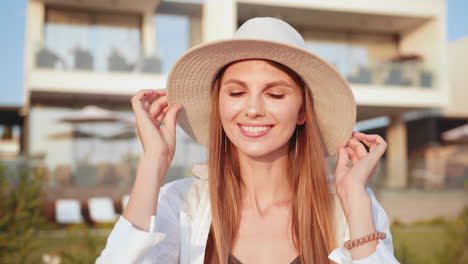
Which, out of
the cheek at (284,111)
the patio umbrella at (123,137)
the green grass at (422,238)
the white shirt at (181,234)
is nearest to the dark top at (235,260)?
the white shirt at (181,234)

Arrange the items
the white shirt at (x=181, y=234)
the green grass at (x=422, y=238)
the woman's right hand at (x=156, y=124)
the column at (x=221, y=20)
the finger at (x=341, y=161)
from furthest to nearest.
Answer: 1. the column at (x=221, y=20)
2. the green grass at (x=422, y=238)
3. the finger at (x=341, y=161)
4. the woman's right hand at (x=156, y=124)
5. the white shirt at (x=181, y=234)

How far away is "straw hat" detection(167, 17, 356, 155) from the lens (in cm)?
224

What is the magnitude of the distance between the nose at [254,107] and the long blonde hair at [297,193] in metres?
0.21

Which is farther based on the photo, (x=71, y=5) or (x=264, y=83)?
(x=71, y=5)

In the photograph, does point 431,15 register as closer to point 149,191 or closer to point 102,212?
point 102,212

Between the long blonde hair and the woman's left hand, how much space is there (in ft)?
0.45

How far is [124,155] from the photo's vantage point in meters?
14.9

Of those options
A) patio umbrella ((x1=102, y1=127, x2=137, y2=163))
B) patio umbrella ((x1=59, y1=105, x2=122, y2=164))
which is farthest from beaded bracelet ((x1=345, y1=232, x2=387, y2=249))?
patio umbrella ((x1=102, y1=127, x2=137, y2=163))

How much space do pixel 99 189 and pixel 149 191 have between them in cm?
1225

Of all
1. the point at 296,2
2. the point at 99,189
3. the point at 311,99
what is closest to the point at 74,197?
the point at 99,189

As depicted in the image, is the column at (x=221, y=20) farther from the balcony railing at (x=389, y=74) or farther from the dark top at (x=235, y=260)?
the dark top at (x=235, y=260)

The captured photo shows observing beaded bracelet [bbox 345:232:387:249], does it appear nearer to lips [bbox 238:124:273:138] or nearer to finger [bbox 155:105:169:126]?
lips [bbox 238:124:273:138]

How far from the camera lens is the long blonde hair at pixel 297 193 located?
2309 millimetres

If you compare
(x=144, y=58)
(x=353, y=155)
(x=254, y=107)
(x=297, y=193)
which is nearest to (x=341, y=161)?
(x=353, y=155)
